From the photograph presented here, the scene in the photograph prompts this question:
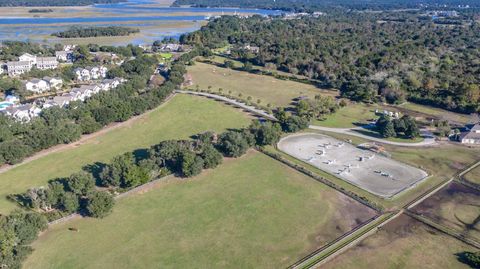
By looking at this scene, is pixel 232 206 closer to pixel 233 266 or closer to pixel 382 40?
pixel 233 266

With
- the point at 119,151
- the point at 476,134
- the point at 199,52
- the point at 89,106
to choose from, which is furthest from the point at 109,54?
the point at 476,134

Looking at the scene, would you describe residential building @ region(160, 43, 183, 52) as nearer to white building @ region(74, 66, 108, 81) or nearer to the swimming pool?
white building @ region(74, 66, 108, 81)

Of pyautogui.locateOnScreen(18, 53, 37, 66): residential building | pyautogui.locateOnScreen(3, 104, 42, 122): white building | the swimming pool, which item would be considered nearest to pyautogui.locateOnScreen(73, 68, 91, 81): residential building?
pyautogui.locateOnScreen(18, 53, 37, 66): residential building

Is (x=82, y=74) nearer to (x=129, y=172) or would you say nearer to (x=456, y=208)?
(x=129, y=172)

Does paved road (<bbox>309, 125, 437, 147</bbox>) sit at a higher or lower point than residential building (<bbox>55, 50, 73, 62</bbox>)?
higher

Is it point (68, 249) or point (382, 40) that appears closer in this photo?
point (68, 249)

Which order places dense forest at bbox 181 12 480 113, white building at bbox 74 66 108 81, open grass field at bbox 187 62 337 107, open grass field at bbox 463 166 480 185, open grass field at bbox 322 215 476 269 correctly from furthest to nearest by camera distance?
1. white building at bbox 74 66 108 81
2. open grass field at bbox 187 62 337 107
3. dense forest at bbox 181 12 480 113
4. open grass field at bbox 463 166 480 185
5. open grass field at bbox 322 215 476 269

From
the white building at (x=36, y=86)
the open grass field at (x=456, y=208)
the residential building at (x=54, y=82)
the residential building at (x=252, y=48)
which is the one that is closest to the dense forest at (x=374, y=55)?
the residential building at (x=252, y=48)
